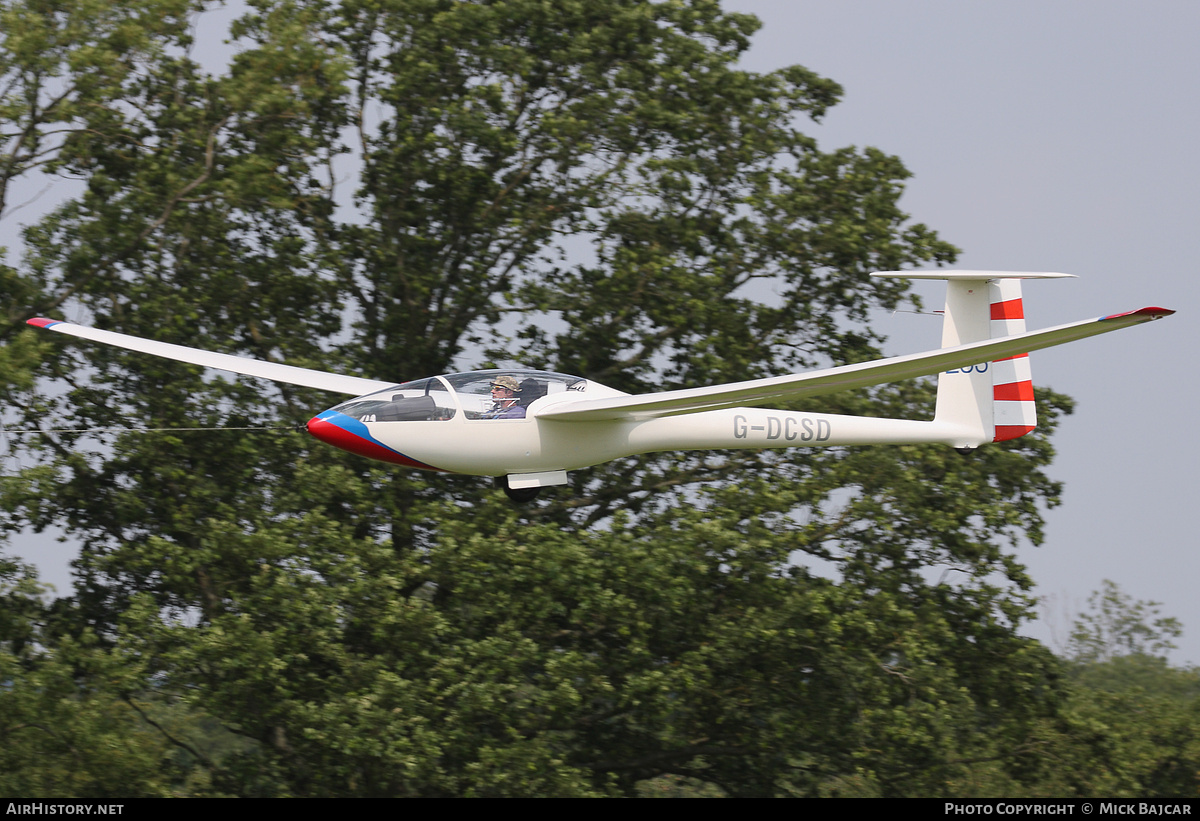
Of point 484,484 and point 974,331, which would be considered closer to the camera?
point 974,331

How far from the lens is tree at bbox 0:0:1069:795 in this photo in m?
16.9

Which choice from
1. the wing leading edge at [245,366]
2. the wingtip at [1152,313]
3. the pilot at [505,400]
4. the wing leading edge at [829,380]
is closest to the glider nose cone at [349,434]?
the pilot at [505,400]

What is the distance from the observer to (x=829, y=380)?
31.4 feet

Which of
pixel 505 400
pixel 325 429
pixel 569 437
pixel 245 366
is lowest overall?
pixel 569 437

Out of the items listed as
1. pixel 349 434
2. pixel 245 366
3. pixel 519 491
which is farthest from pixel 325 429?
pixel 245 366

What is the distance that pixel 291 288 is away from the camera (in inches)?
829

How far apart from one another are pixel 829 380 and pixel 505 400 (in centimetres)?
279

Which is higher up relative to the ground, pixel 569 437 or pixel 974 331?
pixel 974 331

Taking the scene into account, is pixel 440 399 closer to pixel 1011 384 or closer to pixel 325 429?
pixel 325 429

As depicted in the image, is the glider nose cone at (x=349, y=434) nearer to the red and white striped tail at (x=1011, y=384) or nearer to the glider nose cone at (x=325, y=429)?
the glider nose cone at (x=325, y=429)

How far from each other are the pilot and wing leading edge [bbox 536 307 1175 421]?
0.22 m

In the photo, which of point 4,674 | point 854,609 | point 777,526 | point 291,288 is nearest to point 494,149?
point 291,288

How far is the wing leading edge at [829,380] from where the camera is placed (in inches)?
351
